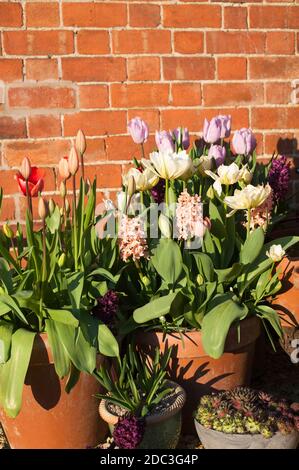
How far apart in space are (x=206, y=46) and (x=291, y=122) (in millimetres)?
531

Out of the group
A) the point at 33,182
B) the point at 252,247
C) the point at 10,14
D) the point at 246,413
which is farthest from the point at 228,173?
the point at 10,14

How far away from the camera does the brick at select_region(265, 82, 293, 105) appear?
2.98 metres

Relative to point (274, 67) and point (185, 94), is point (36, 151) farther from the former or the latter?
point (274, 67)

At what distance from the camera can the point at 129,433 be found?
1.86 m

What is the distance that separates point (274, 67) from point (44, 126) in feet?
3.50

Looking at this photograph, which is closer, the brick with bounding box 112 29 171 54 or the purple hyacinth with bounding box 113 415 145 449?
the purple hyacinth with bounding box 113 415 145 449

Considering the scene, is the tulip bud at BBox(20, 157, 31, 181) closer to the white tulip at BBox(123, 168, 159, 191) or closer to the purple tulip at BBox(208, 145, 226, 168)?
the white tulip at BBox(123, 168, 159, 191)

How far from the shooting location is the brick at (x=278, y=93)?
2.98 m

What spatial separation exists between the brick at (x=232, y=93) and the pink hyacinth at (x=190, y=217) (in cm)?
101

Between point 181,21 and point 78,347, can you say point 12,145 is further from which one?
point 78,347

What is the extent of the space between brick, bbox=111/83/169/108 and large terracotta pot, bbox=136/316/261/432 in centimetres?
109

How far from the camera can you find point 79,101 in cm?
279

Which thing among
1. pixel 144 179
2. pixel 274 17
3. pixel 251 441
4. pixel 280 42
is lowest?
pixel 251 441

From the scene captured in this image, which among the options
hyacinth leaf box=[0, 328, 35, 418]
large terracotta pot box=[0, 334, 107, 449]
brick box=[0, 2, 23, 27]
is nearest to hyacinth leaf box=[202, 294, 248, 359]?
large terracotta pot box=[0, 334, 107, 449]
